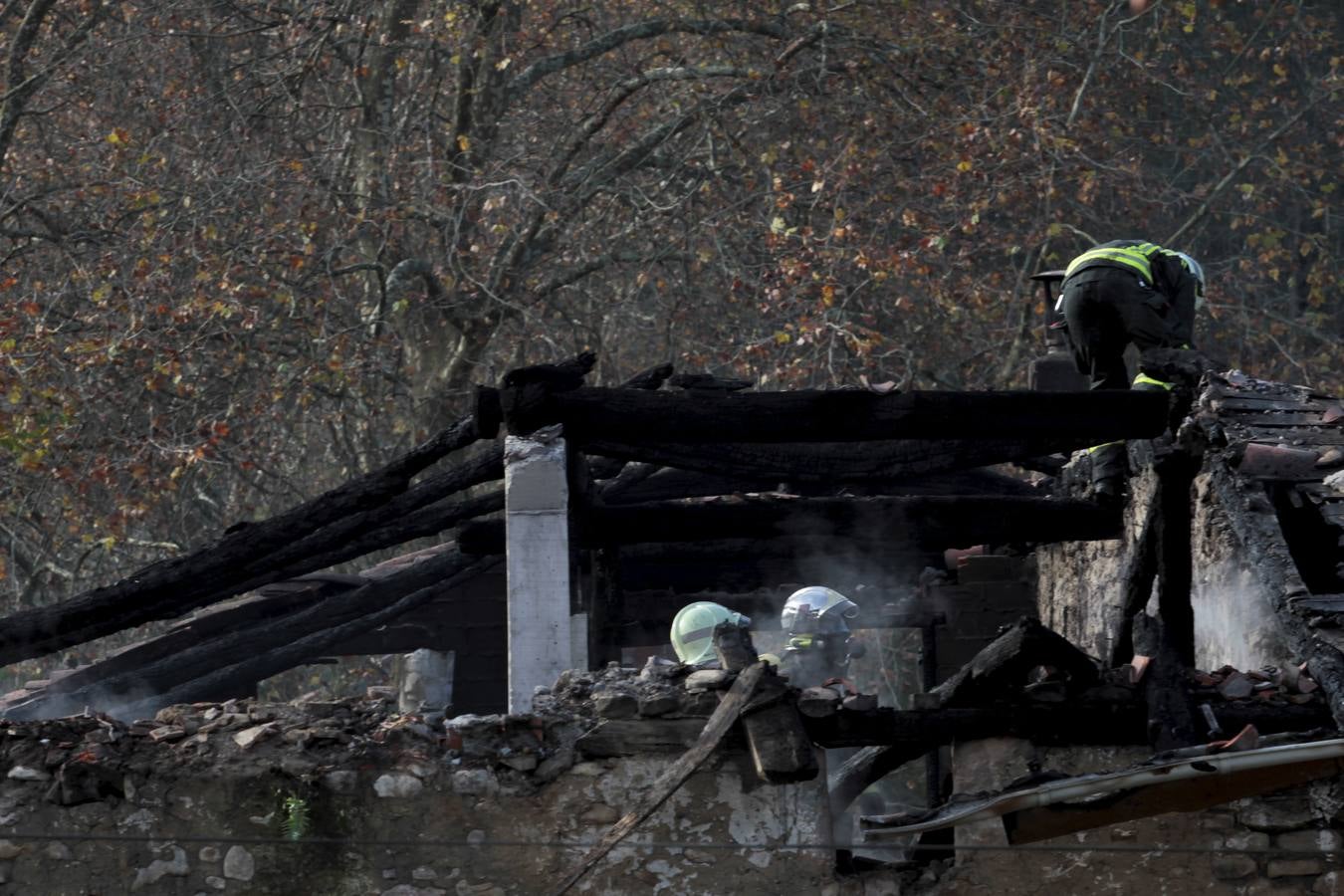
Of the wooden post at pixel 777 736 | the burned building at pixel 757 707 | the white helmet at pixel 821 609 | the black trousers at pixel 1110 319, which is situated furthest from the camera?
the white helmet at pixel 821 609

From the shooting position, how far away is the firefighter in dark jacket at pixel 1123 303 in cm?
1066

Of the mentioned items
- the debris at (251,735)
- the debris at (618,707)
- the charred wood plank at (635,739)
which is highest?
the debris at (618,707)

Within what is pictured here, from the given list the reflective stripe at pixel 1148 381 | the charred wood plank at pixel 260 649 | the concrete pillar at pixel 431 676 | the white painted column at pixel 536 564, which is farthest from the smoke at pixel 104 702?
the reflective stripe at pixel 1148 381

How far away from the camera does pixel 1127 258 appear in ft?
35.3

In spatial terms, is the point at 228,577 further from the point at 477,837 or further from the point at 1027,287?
the point at 1027,287

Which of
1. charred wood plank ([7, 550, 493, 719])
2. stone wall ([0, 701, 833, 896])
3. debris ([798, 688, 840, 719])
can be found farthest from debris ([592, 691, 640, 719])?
charred wood plank ([7, 550, 493, 719])

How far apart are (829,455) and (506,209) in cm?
1046

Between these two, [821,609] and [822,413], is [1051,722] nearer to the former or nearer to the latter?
[822,413]

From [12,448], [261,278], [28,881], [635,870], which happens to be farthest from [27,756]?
[261,278]

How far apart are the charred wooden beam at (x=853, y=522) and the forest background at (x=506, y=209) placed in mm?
7026

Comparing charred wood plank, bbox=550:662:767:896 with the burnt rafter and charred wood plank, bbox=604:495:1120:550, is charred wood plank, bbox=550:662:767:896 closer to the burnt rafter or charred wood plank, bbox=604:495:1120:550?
the burnt rafter

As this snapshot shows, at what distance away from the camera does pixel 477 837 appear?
7906mm

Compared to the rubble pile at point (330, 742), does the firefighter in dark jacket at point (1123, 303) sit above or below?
above

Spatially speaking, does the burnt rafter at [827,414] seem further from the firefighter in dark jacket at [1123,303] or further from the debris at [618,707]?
the debris at [618,707]
